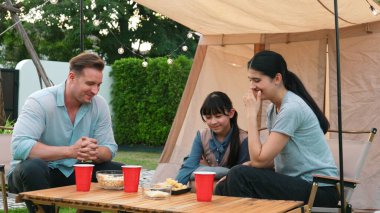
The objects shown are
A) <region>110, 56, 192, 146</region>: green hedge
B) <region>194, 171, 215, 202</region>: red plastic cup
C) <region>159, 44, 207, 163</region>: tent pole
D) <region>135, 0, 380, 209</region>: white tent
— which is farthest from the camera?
<region>110, 56, 192, 146</region>: green hedge

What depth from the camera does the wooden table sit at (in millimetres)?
2473

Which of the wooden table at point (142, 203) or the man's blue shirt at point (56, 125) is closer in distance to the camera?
the wooden table at point (142, 203)

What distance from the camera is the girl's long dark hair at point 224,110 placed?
363 cm

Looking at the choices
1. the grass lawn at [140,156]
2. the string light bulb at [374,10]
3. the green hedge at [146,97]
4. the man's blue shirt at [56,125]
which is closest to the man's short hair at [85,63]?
the man's blue shirt at [56,125]

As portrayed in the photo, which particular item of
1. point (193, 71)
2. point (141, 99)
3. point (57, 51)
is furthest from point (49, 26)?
point (193, 71)

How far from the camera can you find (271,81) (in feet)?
10.2

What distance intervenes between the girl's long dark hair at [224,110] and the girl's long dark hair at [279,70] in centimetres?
55

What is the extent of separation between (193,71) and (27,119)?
2.65m

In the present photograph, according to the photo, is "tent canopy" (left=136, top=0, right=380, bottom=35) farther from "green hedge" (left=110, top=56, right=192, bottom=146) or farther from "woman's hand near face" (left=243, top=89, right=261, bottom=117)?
"green hedge" (left=110, top=56, right=192, bottom=146)

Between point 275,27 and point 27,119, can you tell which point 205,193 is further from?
point 275,27

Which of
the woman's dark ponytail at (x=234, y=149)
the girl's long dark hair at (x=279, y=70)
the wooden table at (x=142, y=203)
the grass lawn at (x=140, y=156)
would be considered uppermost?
the girl's long dark hair at (x=279, y=70)

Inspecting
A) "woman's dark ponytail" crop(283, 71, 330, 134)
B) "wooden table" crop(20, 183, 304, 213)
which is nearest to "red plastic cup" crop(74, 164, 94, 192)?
"wooden table" crop(20, 183, 304, 213)

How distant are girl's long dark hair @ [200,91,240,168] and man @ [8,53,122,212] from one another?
0.60 m

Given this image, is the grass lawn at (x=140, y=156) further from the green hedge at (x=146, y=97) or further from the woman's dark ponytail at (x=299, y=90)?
the woman's dark ponytail at (x=299, y=90)
